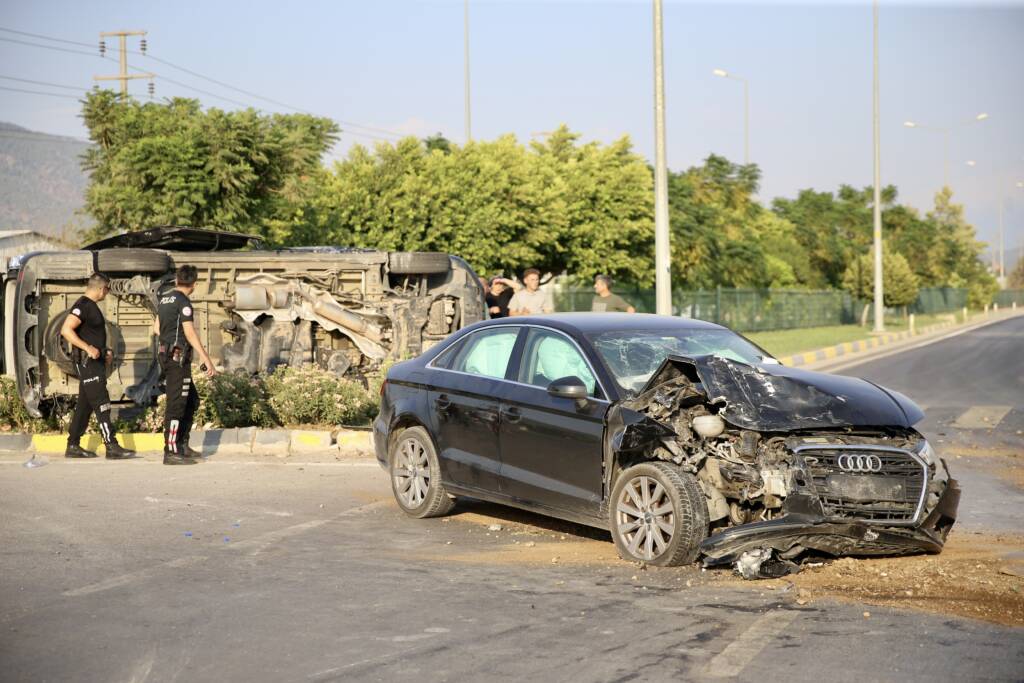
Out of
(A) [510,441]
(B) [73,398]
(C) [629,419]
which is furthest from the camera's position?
(B) [73,398]

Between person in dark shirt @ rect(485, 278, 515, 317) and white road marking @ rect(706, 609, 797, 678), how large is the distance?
33.5 feet

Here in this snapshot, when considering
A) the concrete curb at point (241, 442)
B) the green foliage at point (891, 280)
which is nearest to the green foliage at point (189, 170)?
the concrete curb at point (241, 442)

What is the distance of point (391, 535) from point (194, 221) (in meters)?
18.5

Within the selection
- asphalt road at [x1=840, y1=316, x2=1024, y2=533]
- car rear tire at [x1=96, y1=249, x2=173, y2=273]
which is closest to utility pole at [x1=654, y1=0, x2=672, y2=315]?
asphalt road at [x1=840, y1=316, x2=1024, y2=533]

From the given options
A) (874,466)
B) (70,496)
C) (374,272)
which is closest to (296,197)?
(374,272)

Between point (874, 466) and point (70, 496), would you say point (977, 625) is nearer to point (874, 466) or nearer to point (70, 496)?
point (874, 466)

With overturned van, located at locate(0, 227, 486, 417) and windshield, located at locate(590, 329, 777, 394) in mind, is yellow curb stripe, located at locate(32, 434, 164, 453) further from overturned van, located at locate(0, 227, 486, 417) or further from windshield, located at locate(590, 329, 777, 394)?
windshield, located at locate(590, 329, 777, 394)

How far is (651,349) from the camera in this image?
26.2ft

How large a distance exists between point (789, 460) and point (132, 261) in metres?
9.83

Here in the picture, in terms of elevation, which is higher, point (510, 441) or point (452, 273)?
point (452, 273)

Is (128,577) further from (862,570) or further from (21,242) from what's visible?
(21,242)

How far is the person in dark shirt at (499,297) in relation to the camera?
16016mm

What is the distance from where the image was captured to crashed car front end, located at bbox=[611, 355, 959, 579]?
21.9 ft

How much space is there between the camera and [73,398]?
14.0 meters
